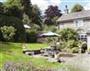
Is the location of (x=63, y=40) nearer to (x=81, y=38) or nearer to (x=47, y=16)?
(x=81, y=38)

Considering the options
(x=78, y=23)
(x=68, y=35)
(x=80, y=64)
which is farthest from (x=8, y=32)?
(x=80, y=64)

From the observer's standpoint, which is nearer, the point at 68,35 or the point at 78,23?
the point at 68,35

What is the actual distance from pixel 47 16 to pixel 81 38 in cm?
4271

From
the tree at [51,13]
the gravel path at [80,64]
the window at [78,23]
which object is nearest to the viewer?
the gravel path at [80,64]

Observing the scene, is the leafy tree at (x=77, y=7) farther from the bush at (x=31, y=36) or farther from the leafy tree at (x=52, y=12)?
the bush at (x=31, y=36)

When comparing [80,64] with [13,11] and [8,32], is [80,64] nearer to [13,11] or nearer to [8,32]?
[8,32]

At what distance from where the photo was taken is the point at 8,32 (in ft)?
142

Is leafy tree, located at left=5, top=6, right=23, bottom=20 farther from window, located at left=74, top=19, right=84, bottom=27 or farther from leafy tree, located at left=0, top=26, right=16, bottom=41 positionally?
window, located at left=74, top=19, right=84, bottom=27

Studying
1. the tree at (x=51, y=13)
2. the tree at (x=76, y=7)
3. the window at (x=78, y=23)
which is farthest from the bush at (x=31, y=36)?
the tree at (x=51, y=13)

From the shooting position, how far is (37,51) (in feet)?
109

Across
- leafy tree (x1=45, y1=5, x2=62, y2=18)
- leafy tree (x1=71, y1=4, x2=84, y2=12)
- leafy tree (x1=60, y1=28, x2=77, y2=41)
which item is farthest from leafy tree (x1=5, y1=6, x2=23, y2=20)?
leafy tree (x1=45, y1=5, x2=62, y2=18)

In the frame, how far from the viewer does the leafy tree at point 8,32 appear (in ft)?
142

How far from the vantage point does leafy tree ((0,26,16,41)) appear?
4322 cm

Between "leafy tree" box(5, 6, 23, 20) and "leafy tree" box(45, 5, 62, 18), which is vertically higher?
"leafy tree" box(5, 6, 23, 20)
